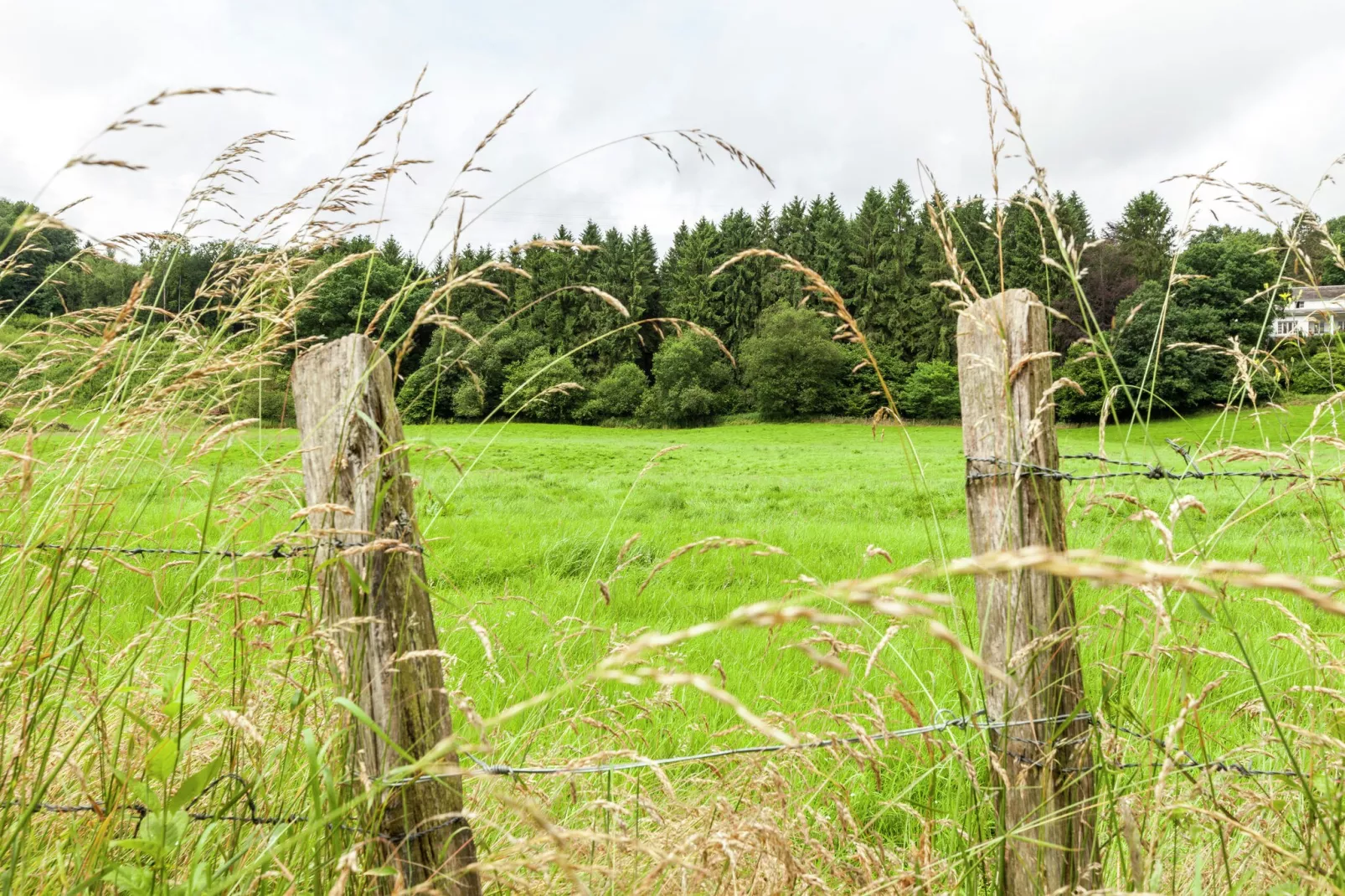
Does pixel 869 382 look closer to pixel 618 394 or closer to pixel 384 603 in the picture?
pixel 618 394

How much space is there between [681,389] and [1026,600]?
55.1 m

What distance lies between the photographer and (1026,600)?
78.0 inches

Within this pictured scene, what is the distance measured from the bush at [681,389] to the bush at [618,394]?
881 millimetres

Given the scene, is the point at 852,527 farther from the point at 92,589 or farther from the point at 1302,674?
the point at 92,589

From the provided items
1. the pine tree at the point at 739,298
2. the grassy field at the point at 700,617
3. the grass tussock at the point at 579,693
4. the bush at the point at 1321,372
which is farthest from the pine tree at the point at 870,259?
the grass tussock at the point at 579,693

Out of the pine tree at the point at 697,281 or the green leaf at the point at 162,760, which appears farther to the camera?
the pine tree at the point at 697,281

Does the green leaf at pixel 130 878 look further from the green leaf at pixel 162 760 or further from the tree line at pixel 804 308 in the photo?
the tree line at pixel 804 308

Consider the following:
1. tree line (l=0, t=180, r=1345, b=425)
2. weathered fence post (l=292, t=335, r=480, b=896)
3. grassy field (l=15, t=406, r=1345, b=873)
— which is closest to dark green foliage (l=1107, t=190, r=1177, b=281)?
tree line (l=0, t=180, r=1345, b=425)

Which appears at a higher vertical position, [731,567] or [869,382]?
[869,382]

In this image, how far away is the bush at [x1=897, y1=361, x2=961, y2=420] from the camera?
2085 inches

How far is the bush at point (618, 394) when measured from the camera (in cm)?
5638

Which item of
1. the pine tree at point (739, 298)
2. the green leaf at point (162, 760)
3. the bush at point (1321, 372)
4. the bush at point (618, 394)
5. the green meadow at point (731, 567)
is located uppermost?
the pine tree at point (739, 298)

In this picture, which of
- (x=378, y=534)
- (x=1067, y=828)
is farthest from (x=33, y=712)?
(x=1067, y=828)

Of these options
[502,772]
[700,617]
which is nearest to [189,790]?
[502,772]
